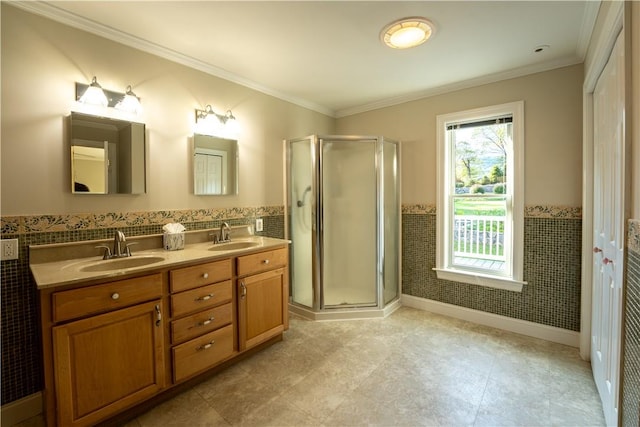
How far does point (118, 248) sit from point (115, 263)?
13 cm

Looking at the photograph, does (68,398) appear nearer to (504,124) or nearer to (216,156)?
(216,156)

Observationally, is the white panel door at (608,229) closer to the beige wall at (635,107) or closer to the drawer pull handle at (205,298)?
the beige wall at (635,107)

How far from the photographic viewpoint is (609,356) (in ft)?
5.08

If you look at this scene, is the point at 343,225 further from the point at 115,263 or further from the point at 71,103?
the point at 71,103

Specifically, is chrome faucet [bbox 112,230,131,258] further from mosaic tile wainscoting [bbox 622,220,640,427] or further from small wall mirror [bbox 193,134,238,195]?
mosaic tile wainscoting [bbox 622,220,640,427]

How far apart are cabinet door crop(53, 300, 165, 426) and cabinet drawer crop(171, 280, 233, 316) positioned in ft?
0.36

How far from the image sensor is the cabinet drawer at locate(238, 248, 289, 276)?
2152 millimetres

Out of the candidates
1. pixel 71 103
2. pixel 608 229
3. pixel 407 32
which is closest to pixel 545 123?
pixel 608 229

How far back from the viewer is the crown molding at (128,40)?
171cm

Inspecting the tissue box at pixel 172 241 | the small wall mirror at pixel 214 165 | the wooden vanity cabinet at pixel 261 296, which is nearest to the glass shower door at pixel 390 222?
the wooden vanity cabinet at pixel 261 296

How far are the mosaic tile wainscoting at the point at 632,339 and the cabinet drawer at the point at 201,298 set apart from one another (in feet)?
6.83

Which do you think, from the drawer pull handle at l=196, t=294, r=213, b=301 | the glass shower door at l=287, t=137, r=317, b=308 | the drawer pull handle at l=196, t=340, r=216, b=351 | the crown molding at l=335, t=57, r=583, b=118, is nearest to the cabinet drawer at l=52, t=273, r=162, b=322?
the drawer pull handle at l=196, t=294, r=213, b=301

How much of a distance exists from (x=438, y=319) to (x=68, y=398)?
2922 millimetres

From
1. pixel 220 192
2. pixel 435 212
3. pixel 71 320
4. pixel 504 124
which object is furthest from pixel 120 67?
pixel 504 124
